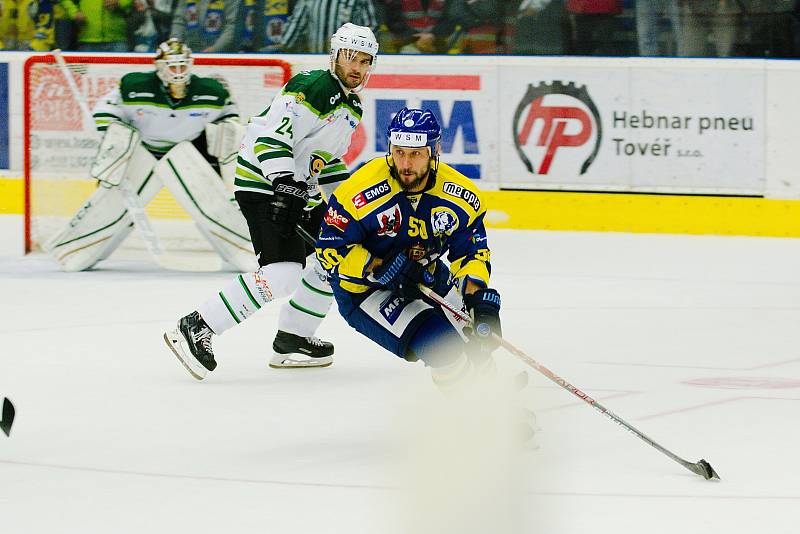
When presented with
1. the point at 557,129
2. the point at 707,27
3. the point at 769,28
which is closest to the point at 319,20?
the point at 557,129

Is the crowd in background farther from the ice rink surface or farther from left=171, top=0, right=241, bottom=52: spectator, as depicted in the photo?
the ice rink surface

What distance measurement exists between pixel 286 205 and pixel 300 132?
0.27 m

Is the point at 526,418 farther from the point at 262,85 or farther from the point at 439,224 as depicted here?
the point at 262,85

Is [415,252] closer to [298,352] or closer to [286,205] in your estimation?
[286,205]

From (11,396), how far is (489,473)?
5.15 ft

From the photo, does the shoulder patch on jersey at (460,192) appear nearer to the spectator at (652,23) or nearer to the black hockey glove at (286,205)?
the black hockey glove at (286,205)

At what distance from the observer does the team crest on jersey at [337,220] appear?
3.71 m

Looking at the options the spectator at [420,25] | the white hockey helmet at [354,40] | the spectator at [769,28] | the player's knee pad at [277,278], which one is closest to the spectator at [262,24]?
the spectator at [420,25]

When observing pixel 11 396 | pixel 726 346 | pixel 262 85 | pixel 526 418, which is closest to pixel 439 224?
pixel 526 418

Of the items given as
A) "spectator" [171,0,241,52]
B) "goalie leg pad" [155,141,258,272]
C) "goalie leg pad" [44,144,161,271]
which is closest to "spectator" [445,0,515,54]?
"spectator" [171,0,241,52]

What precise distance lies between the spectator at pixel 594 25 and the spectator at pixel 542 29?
5 cm

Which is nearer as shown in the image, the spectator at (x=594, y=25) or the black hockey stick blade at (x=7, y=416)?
the black hockey stick blade at (x=7, y=416)

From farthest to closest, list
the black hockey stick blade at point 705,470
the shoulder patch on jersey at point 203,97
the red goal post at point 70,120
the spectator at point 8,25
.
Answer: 1. the spectator at point 8,25
2. the red goal post at point 70,120
3. the shoulder patch on jersey at point 203,97
4. the black hockey stick blade at point 705,470

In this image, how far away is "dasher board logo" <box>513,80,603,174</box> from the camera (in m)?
8.00
